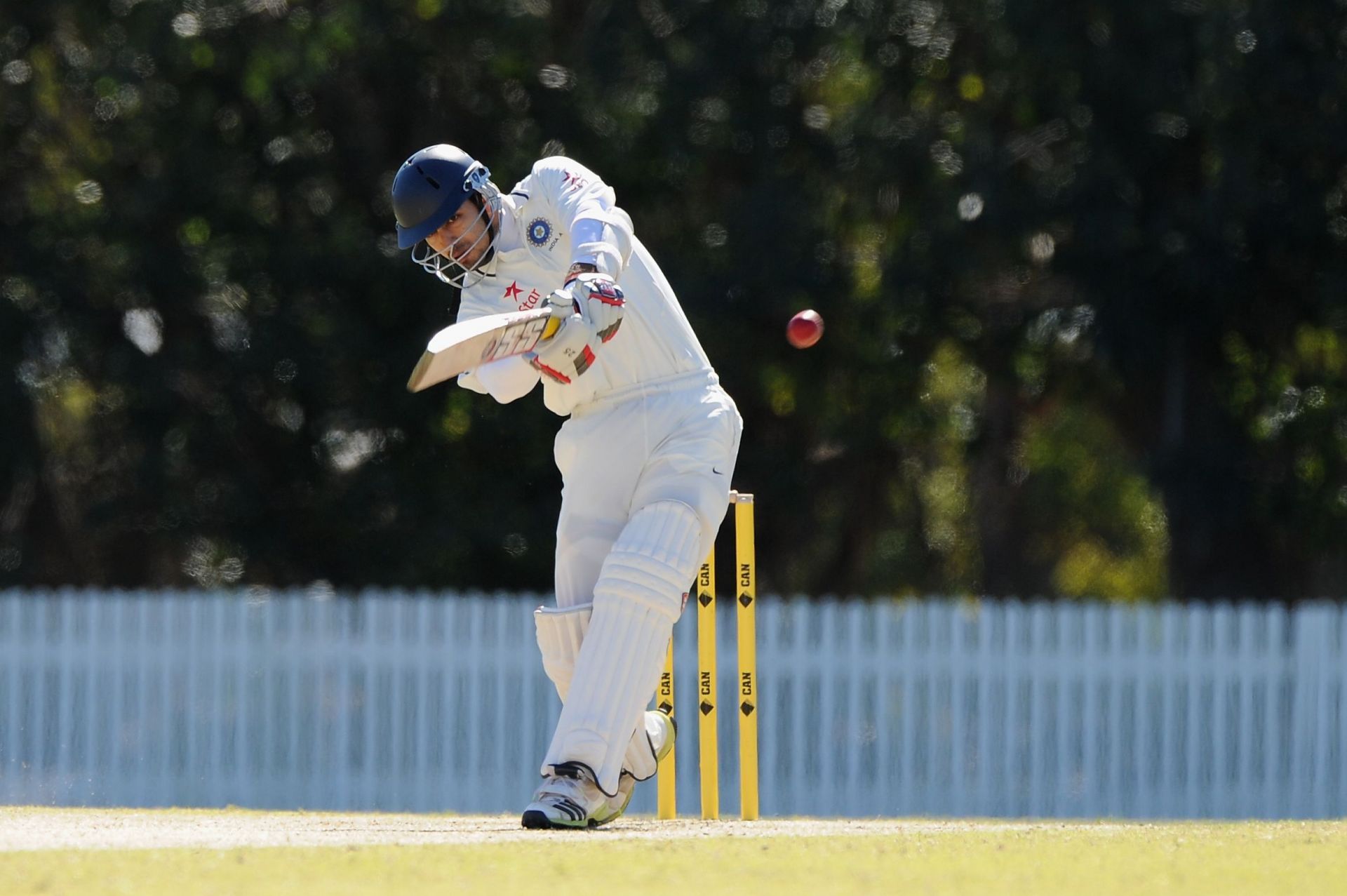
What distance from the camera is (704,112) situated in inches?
494

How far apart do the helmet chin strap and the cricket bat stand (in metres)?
0.45

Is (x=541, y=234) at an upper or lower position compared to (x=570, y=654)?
upper

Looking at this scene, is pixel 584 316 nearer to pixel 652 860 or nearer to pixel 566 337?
pixel 566 337

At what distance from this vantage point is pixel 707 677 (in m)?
5.82

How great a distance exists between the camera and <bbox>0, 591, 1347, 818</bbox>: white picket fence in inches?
406

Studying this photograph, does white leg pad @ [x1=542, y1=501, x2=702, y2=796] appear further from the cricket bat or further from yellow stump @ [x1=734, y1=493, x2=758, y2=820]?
yellow stump @ [x1=734, y1=493, x2=758, y2=820]

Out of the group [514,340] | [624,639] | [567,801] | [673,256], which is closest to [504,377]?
[514,340]

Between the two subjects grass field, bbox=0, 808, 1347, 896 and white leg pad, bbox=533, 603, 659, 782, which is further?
white leg pad, bbox=533, 603, 659, 782

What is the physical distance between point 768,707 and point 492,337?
20.8ft

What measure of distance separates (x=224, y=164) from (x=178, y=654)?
343 cm

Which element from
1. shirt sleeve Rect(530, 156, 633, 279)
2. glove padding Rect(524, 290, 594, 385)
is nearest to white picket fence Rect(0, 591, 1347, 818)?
shirt sleeve Rect(530, 156, 633, 279)

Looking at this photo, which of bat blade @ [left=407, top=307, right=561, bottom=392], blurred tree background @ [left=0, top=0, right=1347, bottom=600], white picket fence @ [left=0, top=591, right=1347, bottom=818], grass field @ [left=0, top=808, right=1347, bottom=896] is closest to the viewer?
grass field @ [left=0, top=808, right=1347, bottom=896]

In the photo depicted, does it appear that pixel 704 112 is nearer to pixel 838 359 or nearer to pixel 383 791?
pixel 838 359

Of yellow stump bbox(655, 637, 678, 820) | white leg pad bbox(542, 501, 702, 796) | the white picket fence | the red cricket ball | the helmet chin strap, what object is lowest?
the white picket fence
